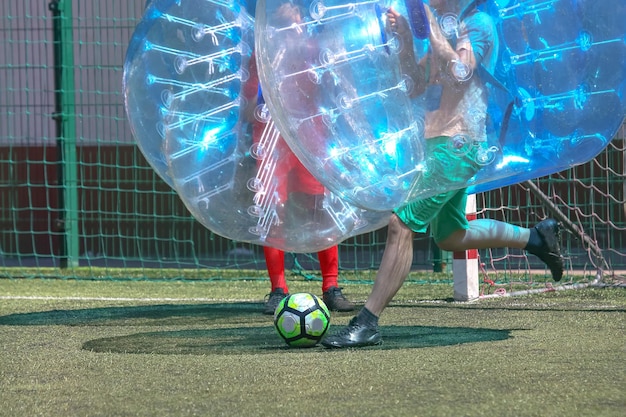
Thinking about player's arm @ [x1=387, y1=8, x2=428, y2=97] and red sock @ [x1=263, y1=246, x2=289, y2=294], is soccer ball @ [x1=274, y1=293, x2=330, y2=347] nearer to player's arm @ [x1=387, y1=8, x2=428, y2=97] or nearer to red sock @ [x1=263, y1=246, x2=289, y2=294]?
player's arm @ [x1=387, y1=8, x2=428, y2=97]

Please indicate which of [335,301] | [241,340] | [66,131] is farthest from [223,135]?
[66,131]

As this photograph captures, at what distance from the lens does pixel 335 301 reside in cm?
658

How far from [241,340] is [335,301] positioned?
140cm

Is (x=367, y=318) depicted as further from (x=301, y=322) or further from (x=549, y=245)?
(x=549, y=245)

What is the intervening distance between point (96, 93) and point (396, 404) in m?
8.47

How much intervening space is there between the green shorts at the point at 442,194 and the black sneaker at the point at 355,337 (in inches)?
19.6

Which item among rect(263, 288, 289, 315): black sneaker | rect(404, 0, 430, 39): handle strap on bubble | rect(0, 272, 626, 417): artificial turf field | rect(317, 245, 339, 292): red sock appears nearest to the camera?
rect(0, 272, 626, 417): artificial turf field

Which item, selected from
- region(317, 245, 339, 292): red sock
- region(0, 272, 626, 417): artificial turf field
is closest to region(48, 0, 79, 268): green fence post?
region(0, 272, 626, 417): artificial turf field

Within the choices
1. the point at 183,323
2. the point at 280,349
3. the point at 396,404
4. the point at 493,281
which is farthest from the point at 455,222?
the point at 493,281

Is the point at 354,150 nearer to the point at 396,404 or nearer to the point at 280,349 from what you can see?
the point at 280,349

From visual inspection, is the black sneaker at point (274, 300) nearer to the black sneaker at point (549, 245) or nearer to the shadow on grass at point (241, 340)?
the shadow on grass at point (241, 340)

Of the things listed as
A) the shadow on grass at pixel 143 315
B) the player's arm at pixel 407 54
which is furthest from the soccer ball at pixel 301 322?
the shadow on grass at pixel 143 315

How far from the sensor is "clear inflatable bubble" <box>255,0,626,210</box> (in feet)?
14.3

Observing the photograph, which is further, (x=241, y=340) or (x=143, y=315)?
(x=143, y=315)
